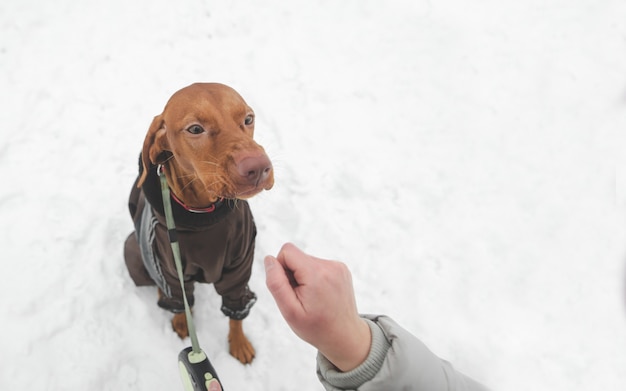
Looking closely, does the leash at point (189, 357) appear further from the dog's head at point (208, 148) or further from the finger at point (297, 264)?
the finger at point (297, 264)

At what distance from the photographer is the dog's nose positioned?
162cm

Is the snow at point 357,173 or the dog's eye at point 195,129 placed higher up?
the dog's eye at point 195,129

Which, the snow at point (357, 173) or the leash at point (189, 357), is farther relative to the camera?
the snow at point (357, 173)

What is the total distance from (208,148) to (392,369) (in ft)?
3.73

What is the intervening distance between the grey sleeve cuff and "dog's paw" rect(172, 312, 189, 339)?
182 centimetres

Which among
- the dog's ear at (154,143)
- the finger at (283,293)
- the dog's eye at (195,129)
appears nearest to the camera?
the finger at (283,293)

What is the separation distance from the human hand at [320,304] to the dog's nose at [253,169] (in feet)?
1.46

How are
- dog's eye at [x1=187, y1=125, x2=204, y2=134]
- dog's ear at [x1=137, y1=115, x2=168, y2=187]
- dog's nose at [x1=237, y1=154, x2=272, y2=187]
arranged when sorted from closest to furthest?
dog's nose at [x1=237, y1=154, x2=272, y2=187] < dog's eye at [x1=187, y1=125, x2=204, y2=134] < dog's ear at [x1=137, y1=115, x2=168, y2=187]

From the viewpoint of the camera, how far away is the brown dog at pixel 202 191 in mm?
1706

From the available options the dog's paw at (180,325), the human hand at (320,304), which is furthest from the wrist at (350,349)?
the dog's paw at (180,325)

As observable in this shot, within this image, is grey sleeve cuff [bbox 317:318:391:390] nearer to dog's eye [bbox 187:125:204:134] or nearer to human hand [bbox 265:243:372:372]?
human hand [bbox 265:243:372:372]

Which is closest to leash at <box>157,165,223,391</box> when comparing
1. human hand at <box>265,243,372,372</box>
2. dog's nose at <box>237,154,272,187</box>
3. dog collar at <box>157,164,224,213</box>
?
dog collar at <box>157,164,224,213</box>

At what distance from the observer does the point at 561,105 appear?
4.36m

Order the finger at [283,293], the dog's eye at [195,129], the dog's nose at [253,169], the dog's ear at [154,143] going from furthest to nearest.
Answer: the dog's ear at [154,143]
the dog's eye at [195,129]
the dog's nose at [253,169]
the finger at [283,293]
